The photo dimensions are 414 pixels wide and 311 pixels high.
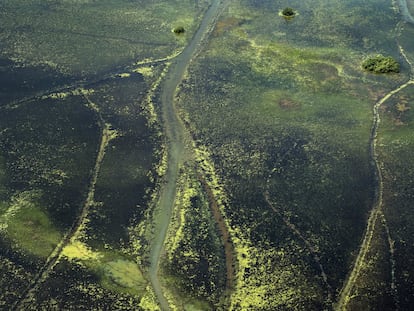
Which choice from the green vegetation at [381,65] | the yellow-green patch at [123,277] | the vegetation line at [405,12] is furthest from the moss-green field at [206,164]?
the vegetation line at [405,12]

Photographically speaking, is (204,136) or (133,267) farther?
(204,136)

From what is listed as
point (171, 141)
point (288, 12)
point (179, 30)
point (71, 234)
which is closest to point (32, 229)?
point (71, 234)

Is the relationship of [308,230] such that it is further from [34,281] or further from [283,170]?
[34,281]

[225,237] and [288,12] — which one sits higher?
[288,12]

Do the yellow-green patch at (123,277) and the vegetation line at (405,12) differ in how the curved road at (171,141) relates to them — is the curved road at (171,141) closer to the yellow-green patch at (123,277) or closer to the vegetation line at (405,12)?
the yellow-green patch at (123,277)

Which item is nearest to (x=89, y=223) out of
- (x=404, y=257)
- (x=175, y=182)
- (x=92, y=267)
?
(x=92, y=267)

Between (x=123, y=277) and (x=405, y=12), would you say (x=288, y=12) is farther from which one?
(x=123, y=277)

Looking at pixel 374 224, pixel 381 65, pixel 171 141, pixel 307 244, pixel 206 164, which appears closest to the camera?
pixel 307 244
